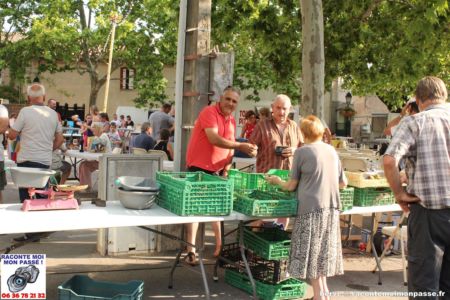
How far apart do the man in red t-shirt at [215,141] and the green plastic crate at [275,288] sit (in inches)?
20.8

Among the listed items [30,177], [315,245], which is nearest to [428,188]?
[315,245]

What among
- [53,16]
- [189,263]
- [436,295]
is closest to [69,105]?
[53,16]

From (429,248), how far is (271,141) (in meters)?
2.64

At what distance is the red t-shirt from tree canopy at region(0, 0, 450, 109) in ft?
13.6

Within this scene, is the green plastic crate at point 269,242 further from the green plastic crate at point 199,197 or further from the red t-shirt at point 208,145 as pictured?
the red t-shirt at point 208,145

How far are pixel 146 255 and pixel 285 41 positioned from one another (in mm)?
7241

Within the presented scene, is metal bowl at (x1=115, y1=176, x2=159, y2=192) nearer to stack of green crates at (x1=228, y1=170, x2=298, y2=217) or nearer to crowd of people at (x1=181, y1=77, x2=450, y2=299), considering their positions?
stack of green crates at (x1=228, y1=170, x2=298, y2=217)

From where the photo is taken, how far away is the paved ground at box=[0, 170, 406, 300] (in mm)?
5380

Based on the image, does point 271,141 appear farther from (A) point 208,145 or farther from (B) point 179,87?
(B) point 179,87

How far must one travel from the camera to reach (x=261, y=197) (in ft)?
16.9

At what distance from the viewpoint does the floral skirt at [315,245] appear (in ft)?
15.0

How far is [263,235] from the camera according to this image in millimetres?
5430

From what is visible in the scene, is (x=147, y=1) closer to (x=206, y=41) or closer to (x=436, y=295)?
(x=206, y=41)

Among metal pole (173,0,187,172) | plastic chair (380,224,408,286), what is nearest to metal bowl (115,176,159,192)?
metal pole (173,0,187,172)
